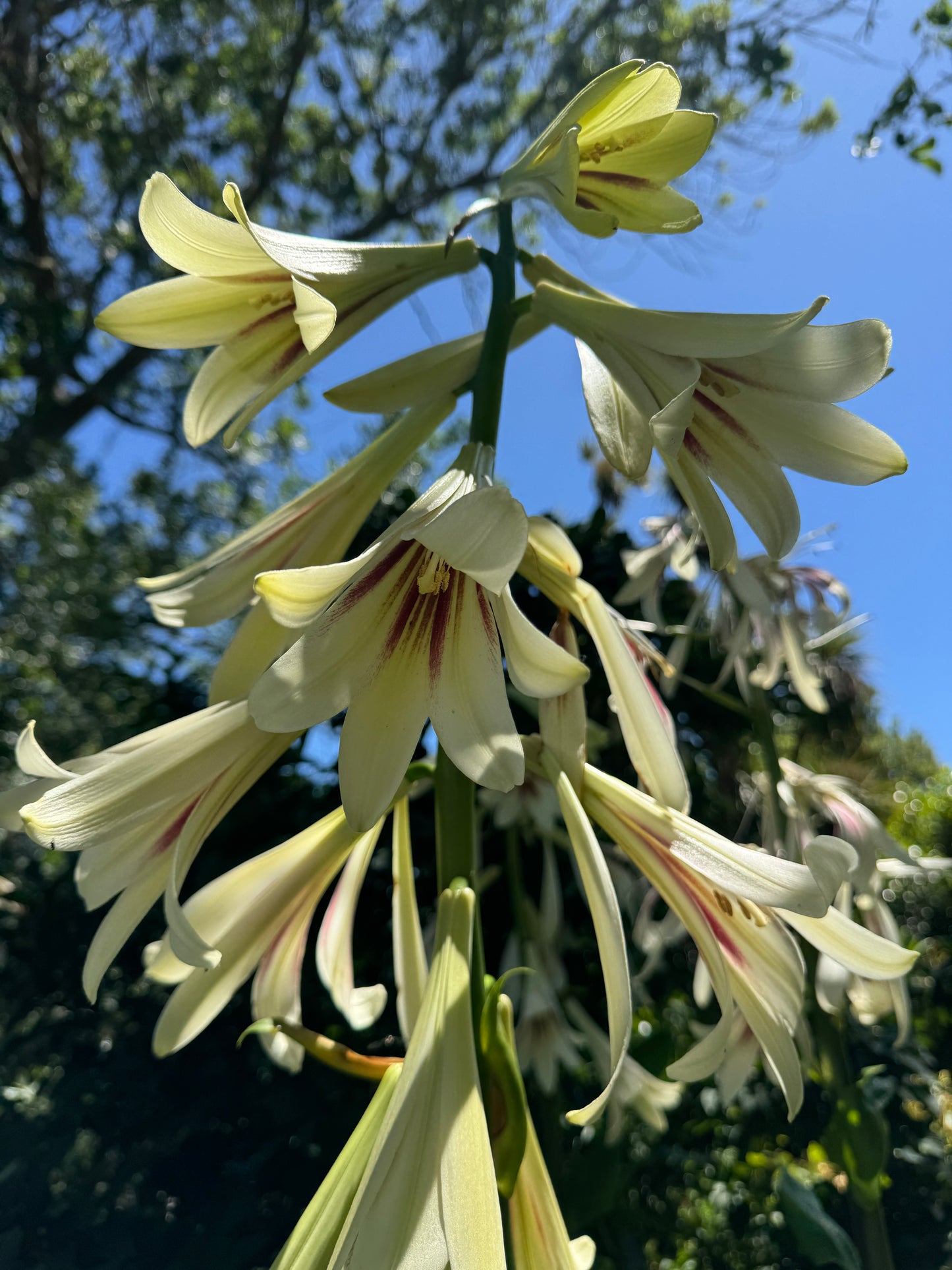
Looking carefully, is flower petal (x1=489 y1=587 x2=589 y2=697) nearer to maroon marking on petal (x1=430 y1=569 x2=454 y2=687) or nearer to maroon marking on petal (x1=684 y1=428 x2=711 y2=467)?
maroon marking on petal (x1=430 y1=569 x2=454 y2=687)

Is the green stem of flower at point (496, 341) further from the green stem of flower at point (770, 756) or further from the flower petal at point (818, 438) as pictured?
the green stem of flower at point (770, 756)

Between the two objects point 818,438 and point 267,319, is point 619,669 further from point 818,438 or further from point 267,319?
point 267,319

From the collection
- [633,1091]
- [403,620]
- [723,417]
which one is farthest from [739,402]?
[633,1091]

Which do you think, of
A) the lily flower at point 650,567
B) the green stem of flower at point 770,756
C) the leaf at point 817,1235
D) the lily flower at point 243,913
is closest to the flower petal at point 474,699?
the lily flower at point 243,913

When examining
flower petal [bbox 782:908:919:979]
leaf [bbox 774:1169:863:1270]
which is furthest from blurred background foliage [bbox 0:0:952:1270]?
flower petal [bbox 782:908:919:979]

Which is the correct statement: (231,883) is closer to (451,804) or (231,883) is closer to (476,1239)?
(451,804)

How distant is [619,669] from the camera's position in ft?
2.34

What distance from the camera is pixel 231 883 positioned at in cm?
75

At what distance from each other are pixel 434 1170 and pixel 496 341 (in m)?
0.69

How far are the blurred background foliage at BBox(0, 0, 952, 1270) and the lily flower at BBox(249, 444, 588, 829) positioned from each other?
82cm

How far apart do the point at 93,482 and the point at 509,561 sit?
15.2 ft

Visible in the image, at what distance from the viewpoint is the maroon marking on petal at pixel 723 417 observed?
634mm

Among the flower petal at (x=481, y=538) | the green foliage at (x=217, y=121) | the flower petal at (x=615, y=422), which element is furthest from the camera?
the green foliage at (x=217, y=121)

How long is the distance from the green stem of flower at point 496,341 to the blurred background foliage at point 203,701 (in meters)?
0.88
